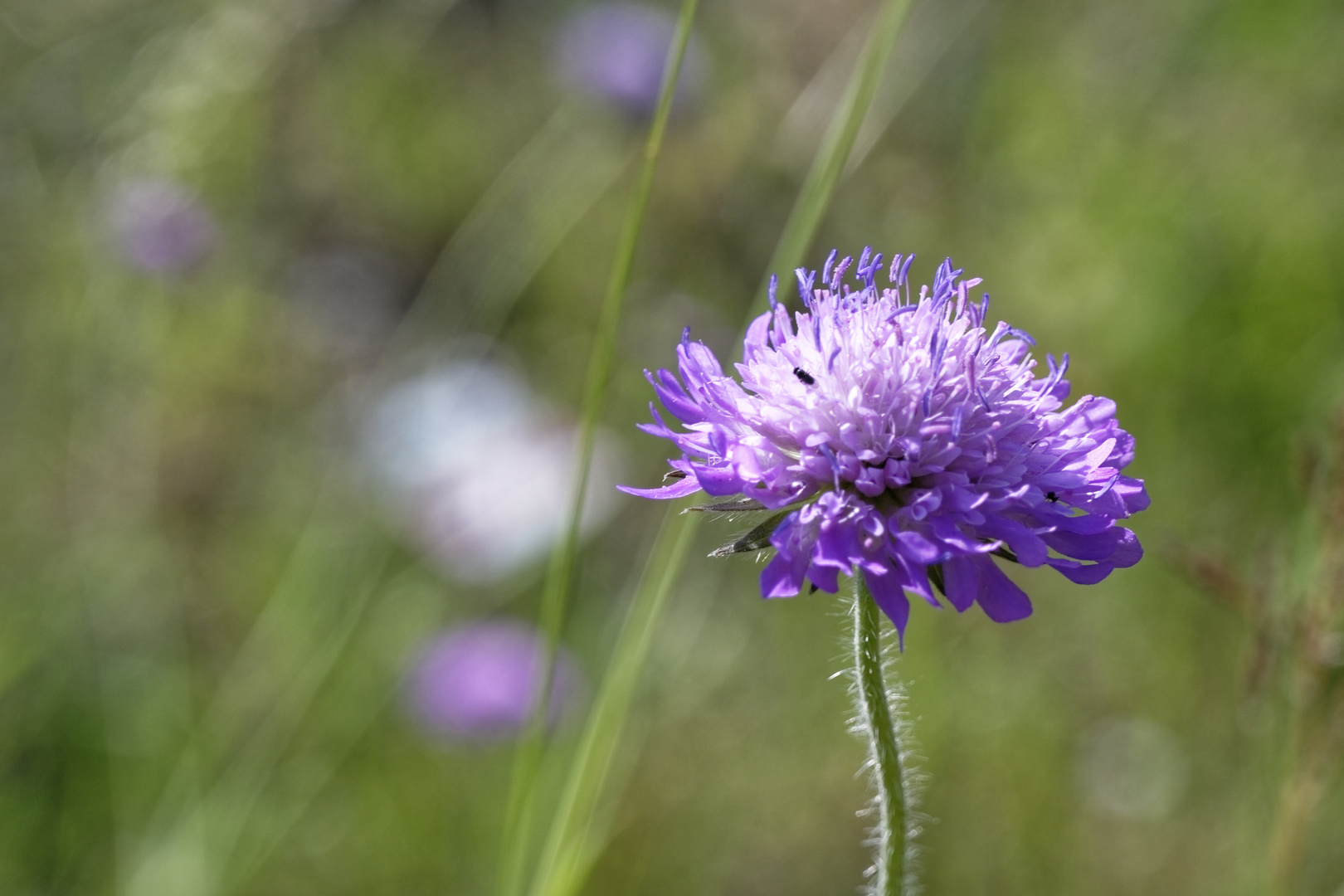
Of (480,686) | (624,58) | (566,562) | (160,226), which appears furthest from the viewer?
(624,58)

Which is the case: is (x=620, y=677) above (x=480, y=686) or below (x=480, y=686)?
below

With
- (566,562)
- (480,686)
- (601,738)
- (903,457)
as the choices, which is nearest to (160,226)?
(480,686)

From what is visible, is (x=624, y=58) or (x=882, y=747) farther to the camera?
(x=624, y=58)

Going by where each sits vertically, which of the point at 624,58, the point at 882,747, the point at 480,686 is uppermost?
the point at 624,58

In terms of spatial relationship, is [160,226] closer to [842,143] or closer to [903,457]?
[842,143]

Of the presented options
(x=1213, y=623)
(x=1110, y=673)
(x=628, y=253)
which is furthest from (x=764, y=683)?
(x=628, y=253)

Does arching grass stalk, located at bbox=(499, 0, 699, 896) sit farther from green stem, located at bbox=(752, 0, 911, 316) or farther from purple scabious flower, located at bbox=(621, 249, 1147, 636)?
purple scabious flower, located at bbox=(621, 249, 1147, 636)

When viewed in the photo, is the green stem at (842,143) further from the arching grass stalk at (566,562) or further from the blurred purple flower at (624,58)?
the blurred purple flower at (624,58)

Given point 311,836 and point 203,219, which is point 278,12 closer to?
point 203,219

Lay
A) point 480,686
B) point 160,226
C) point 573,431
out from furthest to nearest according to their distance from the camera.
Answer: point 573,431
point 160,226
point 480,686
